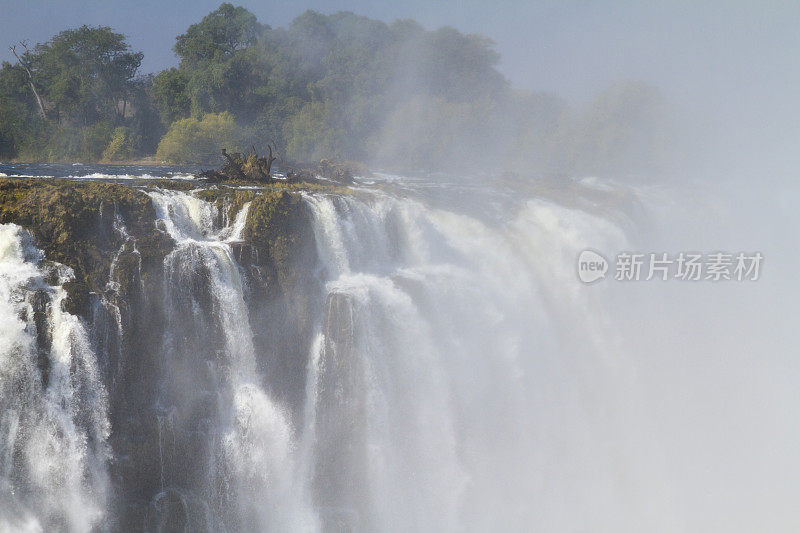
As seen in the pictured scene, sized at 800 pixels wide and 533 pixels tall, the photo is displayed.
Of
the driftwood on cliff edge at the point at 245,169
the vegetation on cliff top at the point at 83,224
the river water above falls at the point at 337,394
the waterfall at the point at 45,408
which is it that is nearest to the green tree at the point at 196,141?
the driftwood on cliff edge at the point at 245,169

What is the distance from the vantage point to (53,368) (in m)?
8.01

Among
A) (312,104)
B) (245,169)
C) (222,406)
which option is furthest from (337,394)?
(312,104)

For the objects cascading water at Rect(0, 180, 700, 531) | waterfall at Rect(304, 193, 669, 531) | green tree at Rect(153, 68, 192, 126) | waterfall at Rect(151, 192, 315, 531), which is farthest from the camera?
green tree at Rect(153, 68, 192, 126)

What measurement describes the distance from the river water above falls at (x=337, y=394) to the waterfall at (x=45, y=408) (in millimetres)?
23

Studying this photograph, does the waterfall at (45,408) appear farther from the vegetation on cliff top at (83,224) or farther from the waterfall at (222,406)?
the waterfall at (222,406)

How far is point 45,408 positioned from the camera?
7879 millimetres

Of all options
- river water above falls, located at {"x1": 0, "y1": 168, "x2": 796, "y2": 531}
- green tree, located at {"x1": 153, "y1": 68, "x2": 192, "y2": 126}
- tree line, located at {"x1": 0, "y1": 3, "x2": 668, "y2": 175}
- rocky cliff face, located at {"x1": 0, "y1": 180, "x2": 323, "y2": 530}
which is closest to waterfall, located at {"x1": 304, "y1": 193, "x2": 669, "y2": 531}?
river water above falls, located at {"x1": 0, "y1": 168, "x2": 796, "y2": 531}

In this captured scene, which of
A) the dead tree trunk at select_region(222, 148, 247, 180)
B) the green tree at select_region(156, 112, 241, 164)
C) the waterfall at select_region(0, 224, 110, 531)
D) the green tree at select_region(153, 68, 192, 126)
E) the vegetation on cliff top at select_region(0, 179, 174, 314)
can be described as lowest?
the waterfall at select_region(0, 224, 110, 531)

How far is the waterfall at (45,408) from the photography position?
25.3 ft

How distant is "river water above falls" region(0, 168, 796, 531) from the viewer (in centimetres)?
813

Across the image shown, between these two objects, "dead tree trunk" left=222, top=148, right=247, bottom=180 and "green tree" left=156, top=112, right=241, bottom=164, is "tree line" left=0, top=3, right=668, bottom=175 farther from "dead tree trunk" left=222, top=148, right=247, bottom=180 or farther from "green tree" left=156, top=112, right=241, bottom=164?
"dead tree trunk" left=222, top=148, right=247, bottom=180

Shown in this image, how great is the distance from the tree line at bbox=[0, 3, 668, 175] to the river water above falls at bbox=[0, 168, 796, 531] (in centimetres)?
1798

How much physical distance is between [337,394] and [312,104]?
86.8 ft

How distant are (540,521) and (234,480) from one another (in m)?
5.66
